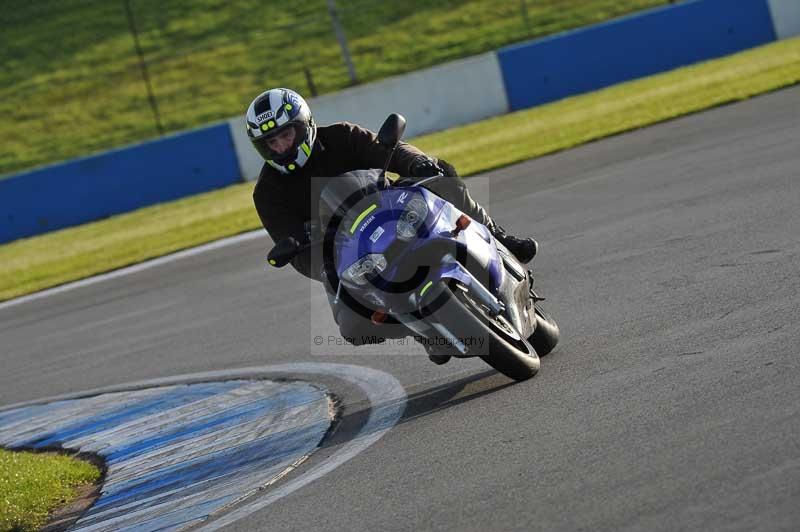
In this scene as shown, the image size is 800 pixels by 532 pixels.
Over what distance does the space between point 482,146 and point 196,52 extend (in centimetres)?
1820

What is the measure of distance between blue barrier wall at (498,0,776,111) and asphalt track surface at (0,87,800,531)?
1077 cm

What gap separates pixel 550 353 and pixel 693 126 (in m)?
9.95

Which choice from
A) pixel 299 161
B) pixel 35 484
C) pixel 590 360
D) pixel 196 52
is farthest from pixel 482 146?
pixel 196 52

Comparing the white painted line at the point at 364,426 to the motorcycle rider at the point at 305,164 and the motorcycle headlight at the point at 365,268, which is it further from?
the motorcycle headlight at the point at 365,268

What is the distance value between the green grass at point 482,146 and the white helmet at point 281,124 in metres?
10.9

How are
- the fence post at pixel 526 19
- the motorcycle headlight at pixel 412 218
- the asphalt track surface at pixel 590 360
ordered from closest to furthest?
the asphalt track surface at pixel 590 360, the motorcycle headlight at pixel 412 218, the fence post at pixel 526 19

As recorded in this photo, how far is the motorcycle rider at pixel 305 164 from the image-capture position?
701 cm

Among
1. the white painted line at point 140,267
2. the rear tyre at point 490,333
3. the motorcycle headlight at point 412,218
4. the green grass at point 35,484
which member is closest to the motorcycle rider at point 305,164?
the motorcycle headlight at point 412,218

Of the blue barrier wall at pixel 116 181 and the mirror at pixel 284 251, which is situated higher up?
the mirror at pixel 284 251

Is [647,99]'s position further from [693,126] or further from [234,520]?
[234,520]

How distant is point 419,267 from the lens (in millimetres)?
6453

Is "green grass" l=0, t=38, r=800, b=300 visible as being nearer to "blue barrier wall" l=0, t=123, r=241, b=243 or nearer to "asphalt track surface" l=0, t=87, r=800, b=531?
"blue barrier wall" l=0, t=123, r=241, b=243

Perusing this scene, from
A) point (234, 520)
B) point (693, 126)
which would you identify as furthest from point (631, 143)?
point (234, 520)

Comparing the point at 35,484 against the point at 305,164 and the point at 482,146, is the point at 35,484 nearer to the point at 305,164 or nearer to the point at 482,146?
the point at 305,164
